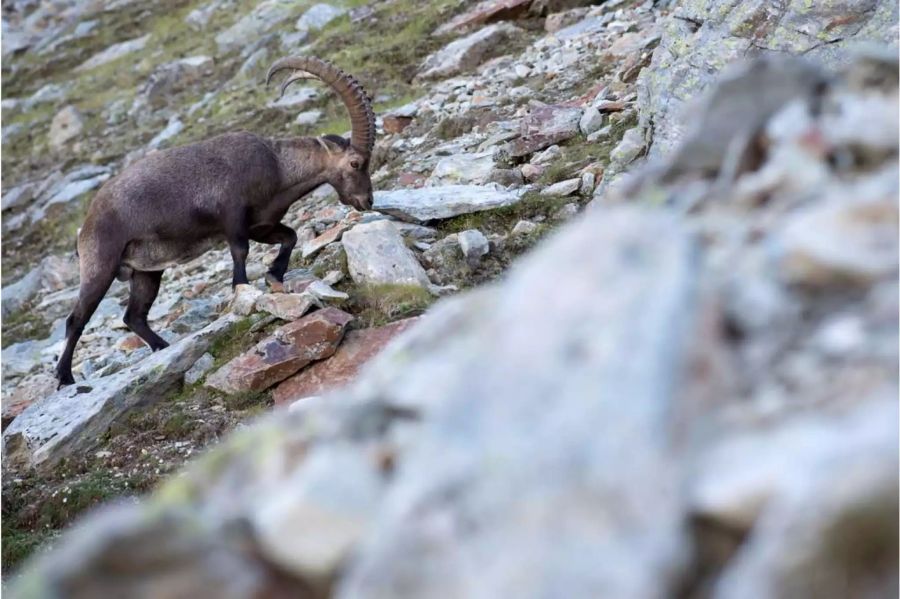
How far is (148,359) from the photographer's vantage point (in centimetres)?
966

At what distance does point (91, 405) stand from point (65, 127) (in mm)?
20072

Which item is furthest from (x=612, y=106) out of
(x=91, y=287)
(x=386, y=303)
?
(x=91, y=287)

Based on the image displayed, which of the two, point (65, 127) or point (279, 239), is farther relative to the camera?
point (65, 127)

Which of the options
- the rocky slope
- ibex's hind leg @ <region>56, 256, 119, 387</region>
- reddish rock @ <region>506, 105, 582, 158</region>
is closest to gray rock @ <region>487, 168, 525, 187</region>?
reddish rock @ <region>506, 105, 582, 158</region>

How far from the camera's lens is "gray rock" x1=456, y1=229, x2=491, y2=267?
9695 mm

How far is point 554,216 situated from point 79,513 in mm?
5174

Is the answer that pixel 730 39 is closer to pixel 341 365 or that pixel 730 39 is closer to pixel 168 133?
pixel 341 365

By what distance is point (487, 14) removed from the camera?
65.6 feet

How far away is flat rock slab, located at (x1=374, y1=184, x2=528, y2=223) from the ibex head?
267 mm

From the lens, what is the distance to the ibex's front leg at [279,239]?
10664 millimetres

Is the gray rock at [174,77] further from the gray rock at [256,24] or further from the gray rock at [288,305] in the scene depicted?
the gray rock at [288,305]

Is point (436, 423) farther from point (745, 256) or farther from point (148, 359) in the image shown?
point (148, 359)

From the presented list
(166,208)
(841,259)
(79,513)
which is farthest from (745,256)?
(166,208)

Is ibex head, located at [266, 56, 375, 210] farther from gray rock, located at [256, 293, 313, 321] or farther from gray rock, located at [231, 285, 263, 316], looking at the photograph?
gray rock, located at [256, 293, 313, 321]
